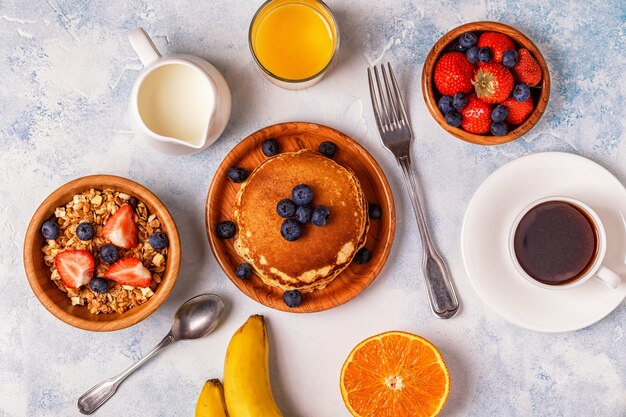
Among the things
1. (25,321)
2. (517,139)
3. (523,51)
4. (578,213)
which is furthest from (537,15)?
(25,321)

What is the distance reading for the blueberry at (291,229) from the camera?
154cm

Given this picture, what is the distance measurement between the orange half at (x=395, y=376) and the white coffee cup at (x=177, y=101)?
0.75m

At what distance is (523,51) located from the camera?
1.62m

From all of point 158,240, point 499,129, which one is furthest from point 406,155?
point 158,240

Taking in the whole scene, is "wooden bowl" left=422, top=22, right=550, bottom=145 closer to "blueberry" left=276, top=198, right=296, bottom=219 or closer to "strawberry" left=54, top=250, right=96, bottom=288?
"blueberry" left=276, top=198, right=296, bottom=219

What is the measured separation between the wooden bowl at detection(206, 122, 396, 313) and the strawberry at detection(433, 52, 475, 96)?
11.4 inches

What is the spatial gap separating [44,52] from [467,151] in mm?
1303

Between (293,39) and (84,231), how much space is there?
30.8 inches

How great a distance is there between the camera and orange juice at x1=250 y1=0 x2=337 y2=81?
1.67m

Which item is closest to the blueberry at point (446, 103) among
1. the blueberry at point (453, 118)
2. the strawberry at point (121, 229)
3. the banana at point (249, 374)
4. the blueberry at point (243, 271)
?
the blueberry at point (453, 118)

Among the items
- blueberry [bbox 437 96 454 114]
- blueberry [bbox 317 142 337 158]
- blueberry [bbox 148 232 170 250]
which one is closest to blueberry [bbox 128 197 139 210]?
blueberry [bbox 148 232 170 250]

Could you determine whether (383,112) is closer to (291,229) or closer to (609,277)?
(291,229)

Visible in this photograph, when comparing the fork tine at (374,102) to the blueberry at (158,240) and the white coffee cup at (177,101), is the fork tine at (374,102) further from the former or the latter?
the blueberry at (158,240)

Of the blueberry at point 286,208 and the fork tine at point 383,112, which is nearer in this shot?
the blueberry at point 286,208
